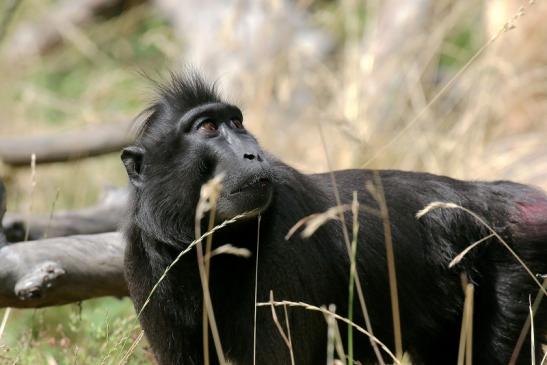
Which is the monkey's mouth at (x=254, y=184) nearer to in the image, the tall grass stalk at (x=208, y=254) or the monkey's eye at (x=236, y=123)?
the tall grass stalk at (x=208, y=254)

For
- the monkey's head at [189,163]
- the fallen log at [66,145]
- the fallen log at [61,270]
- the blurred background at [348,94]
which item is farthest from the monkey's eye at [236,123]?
the fallen log at [66,145]

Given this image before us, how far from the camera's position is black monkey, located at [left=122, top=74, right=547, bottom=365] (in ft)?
13.5

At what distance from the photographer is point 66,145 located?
834 cm

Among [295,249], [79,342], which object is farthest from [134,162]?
[79,342]

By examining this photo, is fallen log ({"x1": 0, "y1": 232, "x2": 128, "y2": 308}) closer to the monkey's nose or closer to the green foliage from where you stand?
the green foliage

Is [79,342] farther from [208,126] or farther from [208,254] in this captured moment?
[208,254]

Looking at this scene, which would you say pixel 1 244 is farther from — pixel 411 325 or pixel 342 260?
pixel 411 325

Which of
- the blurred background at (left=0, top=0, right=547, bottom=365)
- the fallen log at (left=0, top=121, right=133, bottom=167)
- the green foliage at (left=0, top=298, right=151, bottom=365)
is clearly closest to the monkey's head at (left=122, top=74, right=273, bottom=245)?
the green foliage at (left=0, top=298, right=151, bottom=365)

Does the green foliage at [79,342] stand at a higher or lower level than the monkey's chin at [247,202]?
lower

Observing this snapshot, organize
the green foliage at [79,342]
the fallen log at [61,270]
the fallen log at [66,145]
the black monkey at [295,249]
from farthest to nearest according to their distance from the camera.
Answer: the fallen log at [66,145], the fallen log at [61,270], the green foliage at [79,342], the black monkey at [295,249]

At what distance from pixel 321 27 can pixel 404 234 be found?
7003mm

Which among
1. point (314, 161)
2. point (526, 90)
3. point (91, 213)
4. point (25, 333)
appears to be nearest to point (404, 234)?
point (25, 333)

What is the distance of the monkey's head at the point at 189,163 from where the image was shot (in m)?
4.00

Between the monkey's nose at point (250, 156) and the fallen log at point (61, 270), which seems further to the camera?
the fallen log at point (61, 270)
